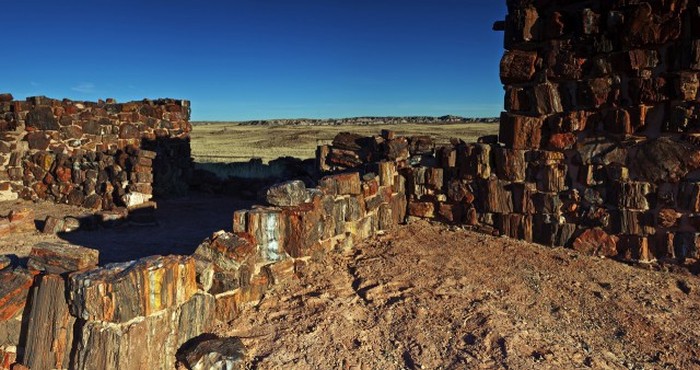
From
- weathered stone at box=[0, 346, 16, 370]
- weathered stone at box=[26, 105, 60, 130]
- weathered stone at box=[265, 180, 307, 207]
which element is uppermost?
weathered stone at box=[26, 105, 60, 130]

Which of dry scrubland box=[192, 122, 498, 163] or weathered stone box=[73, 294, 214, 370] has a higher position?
dry scrubland box=[192, 122, 498, 163]

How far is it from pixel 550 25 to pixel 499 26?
96 centimetres

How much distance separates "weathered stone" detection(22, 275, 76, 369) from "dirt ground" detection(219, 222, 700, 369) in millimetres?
1261

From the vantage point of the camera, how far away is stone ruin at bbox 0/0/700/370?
4.01 meters

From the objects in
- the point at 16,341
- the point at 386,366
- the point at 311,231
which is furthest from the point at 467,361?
the point at 16,341

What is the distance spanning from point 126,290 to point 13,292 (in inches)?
46.8

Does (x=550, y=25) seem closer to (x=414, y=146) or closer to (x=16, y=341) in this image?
(x=414, y=146)

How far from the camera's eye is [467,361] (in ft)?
13.1

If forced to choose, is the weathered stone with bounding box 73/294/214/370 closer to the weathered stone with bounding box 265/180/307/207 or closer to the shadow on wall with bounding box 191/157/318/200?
the weathered stone with bounding box 265/180/307/207

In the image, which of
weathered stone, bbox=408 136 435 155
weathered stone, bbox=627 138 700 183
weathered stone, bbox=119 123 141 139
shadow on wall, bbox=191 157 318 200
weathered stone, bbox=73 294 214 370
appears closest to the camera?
weathered stone, bbox=73 294 214 370

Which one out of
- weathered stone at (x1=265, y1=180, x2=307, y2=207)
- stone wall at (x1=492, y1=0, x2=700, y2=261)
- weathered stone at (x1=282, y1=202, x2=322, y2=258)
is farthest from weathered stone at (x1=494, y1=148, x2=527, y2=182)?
weathered stone at (x1=265, y1=180, x2=307, y2=207)

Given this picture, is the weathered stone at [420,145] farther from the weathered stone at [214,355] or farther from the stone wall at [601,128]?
the weathered stone at [214,355]

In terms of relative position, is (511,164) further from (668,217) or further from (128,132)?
(128,132)

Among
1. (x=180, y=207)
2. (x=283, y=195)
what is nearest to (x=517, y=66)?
(x=283, y=195)
